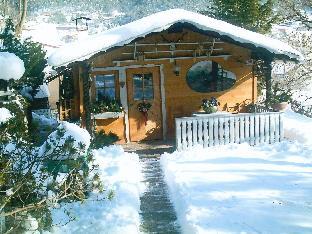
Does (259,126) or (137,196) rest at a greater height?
(259,126)

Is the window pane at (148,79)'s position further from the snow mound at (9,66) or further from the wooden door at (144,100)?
the snow mound at (9,66)

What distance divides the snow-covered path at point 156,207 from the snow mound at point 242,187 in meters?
0.17

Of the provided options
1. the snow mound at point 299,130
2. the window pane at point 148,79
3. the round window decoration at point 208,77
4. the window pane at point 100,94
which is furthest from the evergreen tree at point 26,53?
the snow mound at point 299,130

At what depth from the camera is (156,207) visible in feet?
27.2

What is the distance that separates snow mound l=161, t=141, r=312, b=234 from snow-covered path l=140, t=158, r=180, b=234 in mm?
167

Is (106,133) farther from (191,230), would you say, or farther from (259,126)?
(191,230)

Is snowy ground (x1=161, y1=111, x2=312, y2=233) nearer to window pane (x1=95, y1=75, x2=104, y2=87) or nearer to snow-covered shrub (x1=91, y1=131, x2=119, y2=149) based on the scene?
snow-covered shrub (x1=91, y1=131, x2=119, y2=149)

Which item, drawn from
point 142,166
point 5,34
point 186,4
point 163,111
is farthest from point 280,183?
point 186,4

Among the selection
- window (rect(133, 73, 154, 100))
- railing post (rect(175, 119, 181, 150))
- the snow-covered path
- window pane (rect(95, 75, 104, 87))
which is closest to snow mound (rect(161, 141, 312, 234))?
the snow-covered path

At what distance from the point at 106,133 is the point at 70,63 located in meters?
2.74

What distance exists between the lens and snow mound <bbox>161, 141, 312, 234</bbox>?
6973 millimetres

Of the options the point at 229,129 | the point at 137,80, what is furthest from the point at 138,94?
the point at 229,129

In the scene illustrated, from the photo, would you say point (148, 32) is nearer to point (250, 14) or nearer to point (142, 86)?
point (142, 86)

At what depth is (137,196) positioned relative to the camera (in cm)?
867
